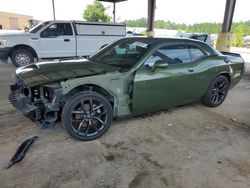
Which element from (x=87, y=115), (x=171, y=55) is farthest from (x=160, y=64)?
(x=87, y=115)

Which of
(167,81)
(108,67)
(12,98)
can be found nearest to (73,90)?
(108,67)

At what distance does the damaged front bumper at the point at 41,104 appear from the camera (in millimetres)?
2949

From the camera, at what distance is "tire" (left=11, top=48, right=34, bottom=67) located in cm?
840

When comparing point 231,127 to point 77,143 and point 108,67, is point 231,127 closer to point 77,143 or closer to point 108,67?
point 108,67

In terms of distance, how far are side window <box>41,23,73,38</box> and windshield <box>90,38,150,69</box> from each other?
17.5 feet

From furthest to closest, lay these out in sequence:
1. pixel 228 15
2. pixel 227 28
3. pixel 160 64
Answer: pixel 227 28
pixel 228 15
pixel 160 64

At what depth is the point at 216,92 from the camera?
15.6 feet

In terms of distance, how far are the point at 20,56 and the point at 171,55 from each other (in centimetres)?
662

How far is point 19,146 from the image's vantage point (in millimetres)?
3047

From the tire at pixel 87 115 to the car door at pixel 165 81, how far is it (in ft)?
1.67

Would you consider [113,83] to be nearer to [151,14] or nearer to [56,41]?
[56,41]

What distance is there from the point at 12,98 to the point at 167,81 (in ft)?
7.78

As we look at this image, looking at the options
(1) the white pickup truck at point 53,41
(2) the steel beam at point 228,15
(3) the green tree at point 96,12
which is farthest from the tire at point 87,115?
(3) the green tree at point 96,12

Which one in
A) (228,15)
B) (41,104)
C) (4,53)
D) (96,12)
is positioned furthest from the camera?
(96,12)
